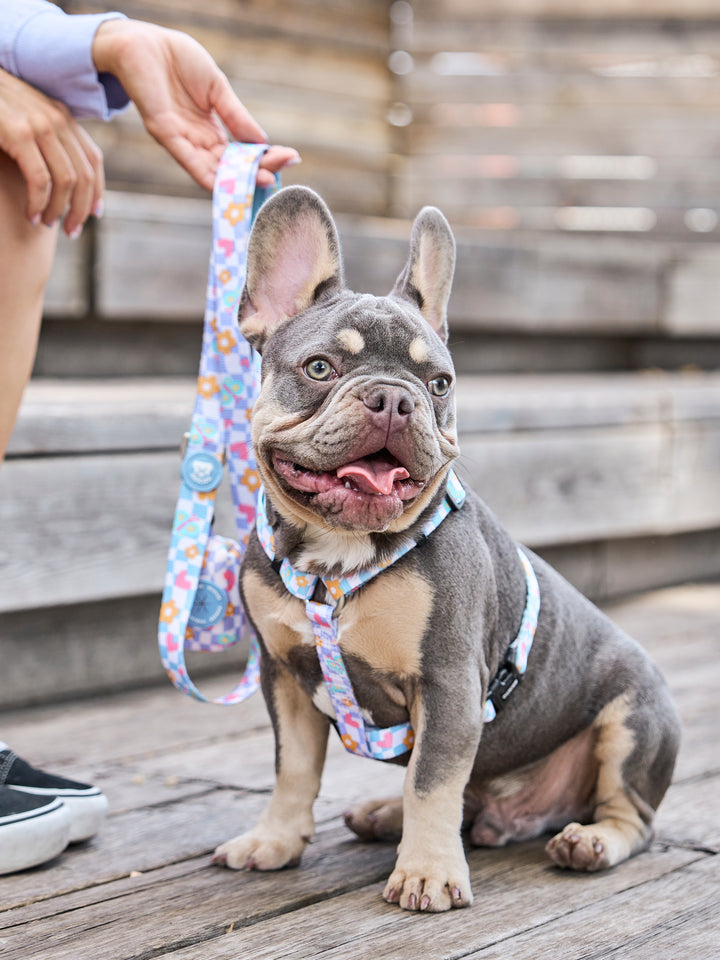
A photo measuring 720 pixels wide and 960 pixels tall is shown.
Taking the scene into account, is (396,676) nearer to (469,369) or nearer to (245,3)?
(469,369)

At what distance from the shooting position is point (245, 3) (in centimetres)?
564

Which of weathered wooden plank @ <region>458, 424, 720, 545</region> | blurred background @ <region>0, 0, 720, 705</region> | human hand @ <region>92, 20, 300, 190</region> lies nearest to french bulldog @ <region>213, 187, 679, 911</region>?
human hand @ <region>92, 20, 300, 190</region>

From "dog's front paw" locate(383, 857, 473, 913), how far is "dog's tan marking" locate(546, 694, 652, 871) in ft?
0.81

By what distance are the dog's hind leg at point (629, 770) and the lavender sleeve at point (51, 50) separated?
143cm

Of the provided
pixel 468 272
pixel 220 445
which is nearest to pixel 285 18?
pixel 468 272

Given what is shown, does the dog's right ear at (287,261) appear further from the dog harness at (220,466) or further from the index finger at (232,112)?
the index finger at (232,112)

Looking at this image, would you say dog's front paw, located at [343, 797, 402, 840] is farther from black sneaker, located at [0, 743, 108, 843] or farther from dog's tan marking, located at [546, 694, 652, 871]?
black sneaker, located at [0, 743, 108, 843]

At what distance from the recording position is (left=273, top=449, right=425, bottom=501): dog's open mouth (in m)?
1.76

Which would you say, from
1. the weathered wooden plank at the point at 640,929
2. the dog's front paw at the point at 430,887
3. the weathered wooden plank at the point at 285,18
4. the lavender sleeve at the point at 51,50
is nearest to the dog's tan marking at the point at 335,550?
the dog's front paw at the point at 430,887

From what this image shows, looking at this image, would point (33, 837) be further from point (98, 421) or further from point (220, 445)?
point (98, 421)

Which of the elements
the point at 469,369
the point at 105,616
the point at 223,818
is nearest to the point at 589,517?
the point at 469,369

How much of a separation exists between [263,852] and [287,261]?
0.94m

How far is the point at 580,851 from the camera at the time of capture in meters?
2.05

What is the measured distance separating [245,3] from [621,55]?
6.22 feet
